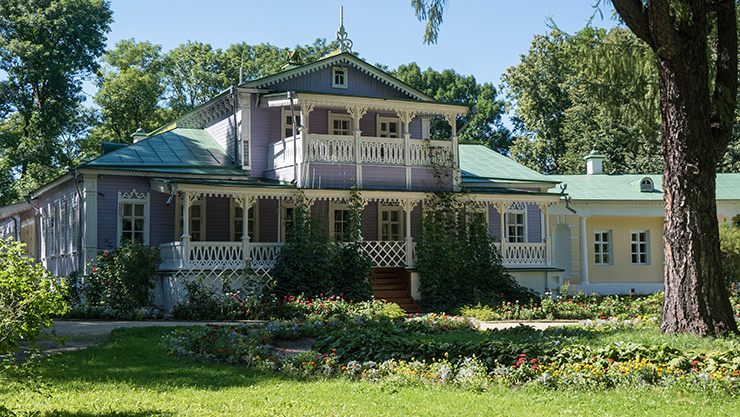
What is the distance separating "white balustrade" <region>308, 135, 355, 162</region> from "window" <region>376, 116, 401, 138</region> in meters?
3.06

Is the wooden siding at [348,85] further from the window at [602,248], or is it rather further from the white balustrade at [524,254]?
the window at [602,248]

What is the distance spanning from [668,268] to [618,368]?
3.65 meters

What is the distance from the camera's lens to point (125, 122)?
42.7m

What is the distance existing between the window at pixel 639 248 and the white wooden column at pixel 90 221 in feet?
65.2

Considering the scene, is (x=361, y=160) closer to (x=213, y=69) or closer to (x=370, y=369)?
(x=370, y=369)

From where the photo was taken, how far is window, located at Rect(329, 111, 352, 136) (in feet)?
79.7

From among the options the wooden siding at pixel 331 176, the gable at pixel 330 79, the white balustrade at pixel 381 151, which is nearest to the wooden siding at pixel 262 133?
the gable at pixel 330 79

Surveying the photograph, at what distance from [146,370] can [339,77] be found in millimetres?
15533

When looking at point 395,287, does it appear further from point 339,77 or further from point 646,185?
point 646,185

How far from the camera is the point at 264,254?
829 inches

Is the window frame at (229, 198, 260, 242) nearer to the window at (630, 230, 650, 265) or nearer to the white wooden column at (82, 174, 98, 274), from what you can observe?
the white wooden column at (82, 174, 98, 274)

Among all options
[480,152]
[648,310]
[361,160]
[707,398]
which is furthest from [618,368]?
[480,152]

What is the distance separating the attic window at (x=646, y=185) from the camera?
100 ft

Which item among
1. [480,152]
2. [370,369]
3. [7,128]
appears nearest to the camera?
[370,369]
